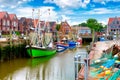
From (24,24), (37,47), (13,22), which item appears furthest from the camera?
(24,24)

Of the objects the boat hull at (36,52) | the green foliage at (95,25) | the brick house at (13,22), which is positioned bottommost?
the boat hull at (36,52)

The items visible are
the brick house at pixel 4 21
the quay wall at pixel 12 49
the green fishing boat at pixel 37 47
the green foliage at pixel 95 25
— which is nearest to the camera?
the quay wall at pixel 12 49

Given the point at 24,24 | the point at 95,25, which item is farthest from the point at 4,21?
the point at 95,25

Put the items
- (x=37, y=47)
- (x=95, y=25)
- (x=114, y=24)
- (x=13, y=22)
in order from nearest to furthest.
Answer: (x=37, y=47) → (x=13, y=22) → (x=114, y=24) → (x=95, y=25)

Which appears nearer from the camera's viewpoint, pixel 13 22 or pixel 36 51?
pixel 36 51

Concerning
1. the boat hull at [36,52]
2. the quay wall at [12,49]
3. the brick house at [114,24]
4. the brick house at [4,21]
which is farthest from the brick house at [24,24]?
the boat hull at [36,52]

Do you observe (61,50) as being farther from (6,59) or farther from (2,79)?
(2,79)

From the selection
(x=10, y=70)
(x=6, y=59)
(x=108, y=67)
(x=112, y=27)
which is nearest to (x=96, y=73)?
(x=108, y=67)

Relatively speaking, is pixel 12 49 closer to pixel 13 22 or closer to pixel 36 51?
pixel 36 51

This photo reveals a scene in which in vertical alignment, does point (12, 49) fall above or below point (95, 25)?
below

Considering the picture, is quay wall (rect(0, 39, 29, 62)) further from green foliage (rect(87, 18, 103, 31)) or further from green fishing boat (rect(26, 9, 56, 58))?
green foliage (rect(87, 18, 103, 31))

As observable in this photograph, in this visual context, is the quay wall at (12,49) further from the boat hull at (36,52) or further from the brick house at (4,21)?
the brick house at (4,21)

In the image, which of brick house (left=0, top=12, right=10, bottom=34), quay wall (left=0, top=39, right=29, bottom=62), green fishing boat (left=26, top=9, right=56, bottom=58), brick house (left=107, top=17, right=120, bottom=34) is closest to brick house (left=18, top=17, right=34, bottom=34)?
brick house (left=0, top=12, right=10, bottom=34)

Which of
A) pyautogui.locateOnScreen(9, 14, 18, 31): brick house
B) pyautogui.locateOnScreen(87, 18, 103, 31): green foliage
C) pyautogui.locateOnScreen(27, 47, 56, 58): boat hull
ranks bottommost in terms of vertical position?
pyautogui.locateOnScreen(27, 47, 56, 58): boat hull
